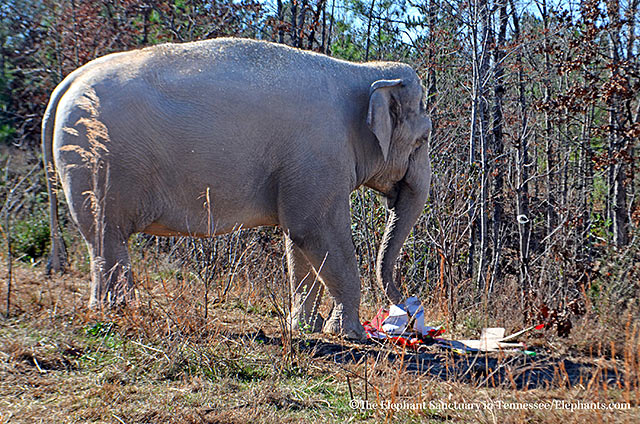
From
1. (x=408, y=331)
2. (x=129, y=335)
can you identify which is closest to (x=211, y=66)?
(x=129, y=335)

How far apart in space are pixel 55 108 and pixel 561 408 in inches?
161

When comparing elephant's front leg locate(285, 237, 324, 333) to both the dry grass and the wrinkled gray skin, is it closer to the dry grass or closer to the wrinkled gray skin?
the wrinkled gray skin

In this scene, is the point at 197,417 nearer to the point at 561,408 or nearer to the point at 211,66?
the point at 561,408

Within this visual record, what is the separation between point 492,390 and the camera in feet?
12.2

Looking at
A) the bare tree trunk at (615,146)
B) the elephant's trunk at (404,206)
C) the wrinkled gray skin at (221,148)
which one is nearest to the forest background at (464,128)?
the bare tree trunk at (615,146)

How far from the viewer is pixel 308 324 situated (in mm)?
5477

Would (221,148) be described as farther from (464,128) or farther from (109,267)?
(464,128)

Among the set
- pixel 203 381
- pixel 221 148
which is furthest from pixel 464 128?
pixel 203 381

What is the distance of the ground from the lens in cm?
314

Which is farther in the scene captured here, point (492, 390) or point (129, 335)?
point (129, 335)

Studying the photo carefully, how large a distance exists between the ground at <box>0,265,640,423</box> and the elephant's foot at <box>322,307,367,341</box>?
560mm

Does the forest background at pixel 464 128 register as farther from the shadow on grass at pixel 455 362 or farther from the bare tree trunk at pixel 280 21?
the shadow on grass at pixel 455 362

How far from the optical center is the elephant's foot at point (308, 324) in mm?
4945

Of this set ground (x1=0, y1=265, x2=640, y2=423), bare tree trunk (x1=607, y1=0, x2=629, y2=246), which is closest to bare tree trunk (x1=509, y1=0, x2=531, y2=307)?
bare tree trunk (x1=607, y1=0, x2=629, y2=246)
